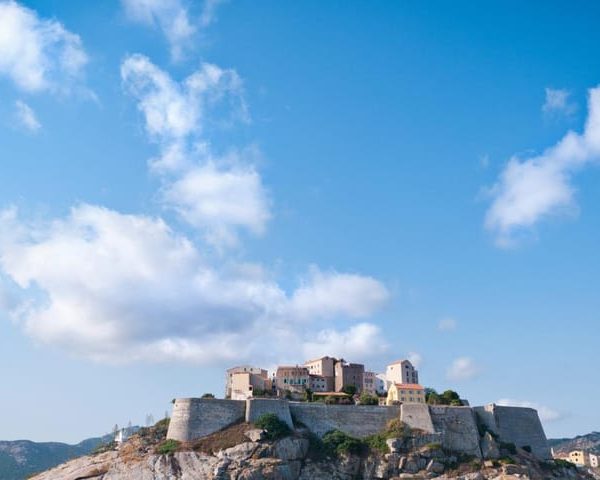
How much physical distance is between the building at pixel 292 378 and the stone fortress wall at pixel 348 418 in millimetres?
14305

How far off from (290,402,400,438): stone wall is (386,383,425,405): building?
558cm

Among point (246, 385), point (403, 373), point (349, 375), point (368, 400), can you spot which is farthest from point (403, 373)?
point (246, 385)

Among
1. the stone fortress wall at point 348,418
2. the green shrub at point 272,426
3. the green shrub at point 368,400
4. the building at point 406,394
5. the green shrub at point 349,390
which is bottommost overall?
the green shrub at point 272,426

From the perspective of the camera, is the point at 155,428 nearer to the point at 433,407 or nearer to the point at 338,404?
the point at 338,404

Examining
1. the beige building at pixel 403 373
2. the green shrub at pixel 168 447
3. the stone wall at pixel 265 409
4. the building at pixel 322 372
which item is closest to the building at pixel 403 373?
the beige building at pixel 403 373

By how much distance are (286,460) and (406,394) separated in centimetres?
2133

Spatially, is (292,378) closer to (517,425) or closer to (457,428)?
(457,428)

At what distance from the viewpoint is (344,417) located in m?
71.5

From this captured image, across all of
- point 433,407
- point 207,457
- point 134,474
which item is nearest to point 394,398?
point 433,407

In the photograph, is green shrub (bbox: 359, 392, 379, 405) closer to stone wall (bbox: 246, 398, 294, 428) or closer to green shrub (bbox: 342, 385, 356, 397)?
green shrub (bbox: 342, 385, 356, 397)

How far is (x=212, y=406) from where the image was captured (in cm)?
6856

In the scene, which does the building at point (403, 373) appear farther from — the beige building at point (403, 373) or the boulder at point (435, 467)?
the boulder at point (435, 467)

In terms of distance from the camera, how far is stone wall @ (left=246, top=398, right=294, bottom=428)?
225 ft

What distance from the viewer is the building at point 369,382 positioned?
8870 centimetres
